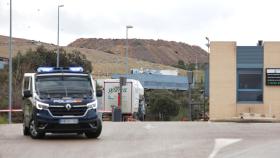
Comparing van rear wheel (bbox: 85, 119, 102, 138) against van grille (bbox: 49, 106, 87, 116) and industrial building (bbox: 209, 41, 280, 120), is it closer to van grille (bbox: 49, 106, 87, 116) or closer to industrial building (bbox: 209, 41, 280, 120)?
van grille (bbox: 49, 106, 87, 116)

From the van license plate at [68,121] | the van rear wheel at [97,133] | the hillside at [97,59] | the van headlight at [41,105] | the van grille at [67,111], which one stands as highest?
the hillside at [97,59]

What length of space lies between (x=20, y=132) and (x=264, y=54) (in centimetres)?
3548

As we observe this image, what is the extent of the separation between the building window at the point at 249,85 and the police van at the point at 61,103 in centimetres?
3778

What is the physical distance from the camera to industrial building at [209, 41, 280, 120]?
5803 centimetres

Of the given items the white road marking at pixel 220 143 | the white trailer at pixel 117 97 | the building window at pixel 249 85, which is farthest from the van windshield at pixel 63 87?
the building window at pixel 249 85

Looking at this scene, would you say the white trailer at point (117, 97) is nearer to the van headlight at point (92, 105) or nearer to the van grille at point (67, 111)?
the van headlight at point (92, 105)

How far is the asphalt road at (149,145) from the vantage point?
17891 millimetres

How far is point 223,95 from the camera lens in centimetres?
5872

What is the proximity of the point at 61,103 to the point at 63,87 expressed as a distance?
0.85 metres

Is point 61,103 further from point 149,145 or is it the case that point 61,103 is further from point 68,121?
point 149,145

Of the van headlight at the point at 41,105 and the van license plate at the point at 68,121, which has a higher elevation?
the van headlight at the point at 41,105

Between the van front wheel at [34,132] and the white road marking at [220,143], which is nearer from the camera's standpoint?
the white road marking at [220,143]

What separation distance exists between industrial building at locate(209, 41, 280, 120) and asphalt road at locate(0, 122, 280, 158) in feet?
107

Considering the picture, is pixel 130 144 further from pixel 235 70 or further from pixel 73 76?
pixel 235 70
